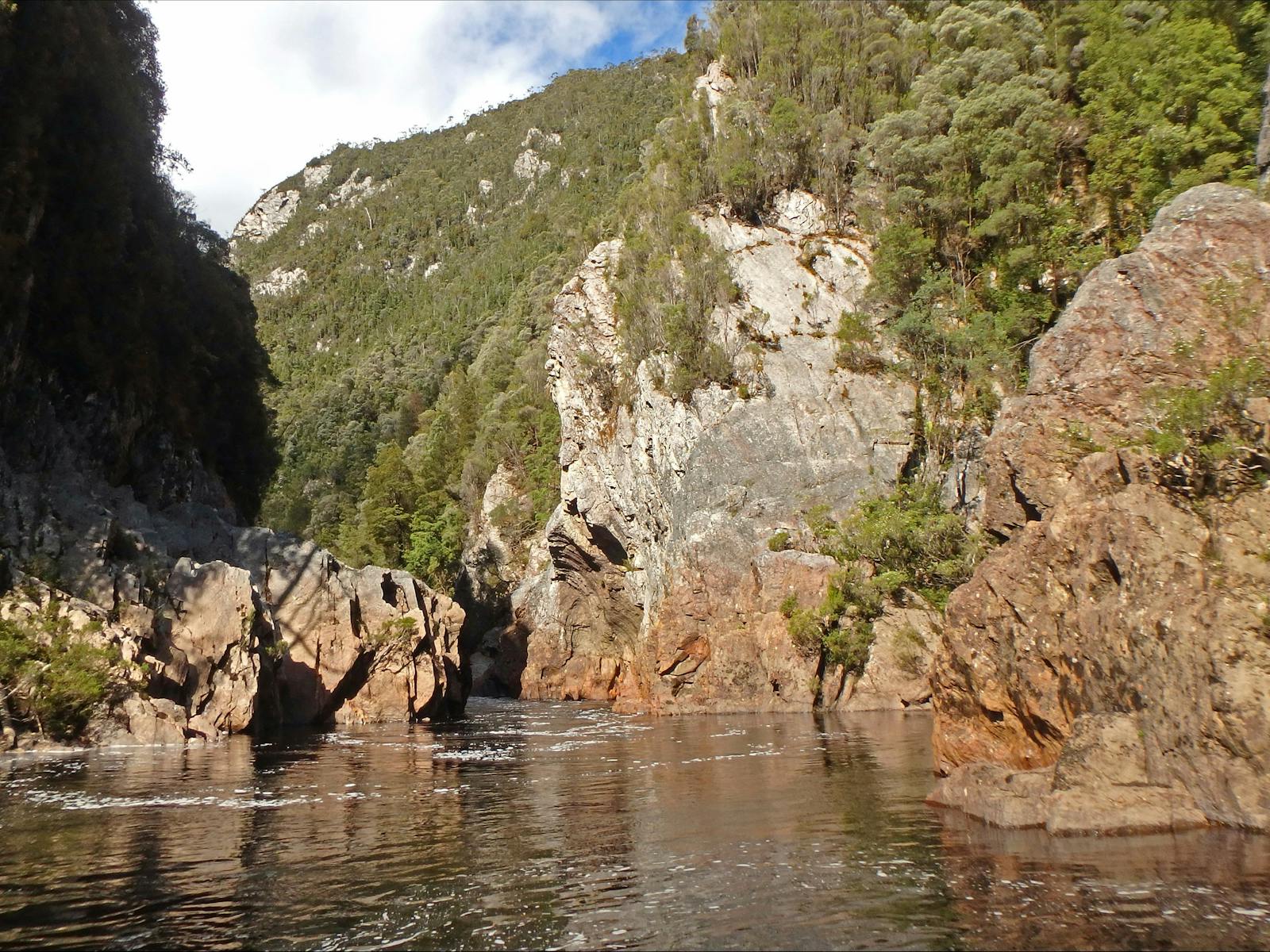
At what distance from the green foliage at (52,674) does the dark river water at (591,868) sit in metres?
6.76

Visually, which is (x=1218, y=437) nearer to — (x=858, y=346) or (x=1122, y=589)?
(x=1122, y=589)

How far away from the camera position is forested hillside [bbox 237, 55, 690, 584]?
7744cm

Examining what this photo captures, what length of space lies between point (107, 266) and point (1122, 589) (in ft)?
130

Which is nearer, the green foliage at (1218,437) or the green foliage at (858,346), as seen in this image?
the green foliage at (1218,437)

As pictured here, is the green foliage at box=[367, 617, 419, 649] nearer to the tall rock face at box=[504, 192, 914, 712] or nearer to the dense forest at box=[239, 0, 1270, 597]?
the tall rock face at box=[504, 192, 914, 712]

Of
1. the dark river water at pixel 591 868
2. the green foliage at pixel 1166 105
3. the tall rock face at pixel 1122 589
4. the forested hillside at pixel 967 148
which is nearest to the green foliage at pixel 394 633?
the dark river water at pixel 591 868

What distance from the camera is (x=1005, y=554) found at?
1338 centimetres

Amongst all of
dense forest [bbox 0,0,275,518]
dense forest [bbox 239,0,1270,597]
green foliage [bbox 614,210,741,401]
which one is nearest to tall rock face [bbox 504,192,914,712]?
green foliage [bbox 614,210,741,401]

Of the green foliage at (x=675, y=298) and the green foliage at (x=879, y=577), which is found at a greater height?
the green foliage at (x=675, y=298)

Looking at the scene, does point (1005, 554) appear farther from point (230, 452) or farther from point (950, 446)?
point (230, 452)

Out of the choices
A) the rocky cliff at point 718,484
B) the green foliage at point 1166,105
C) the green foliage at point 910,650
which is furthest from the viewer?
the rocky cliff at point 718,484

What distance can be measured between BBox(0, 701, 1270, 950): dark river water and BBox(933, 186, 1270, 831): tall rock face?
2.43 ft

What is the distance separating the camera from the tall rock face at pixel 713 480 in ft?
132

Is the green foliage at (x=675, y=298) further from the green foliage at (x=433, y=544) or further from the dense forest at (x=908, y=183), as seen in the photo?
the green foliage at (x=433, y=544)
